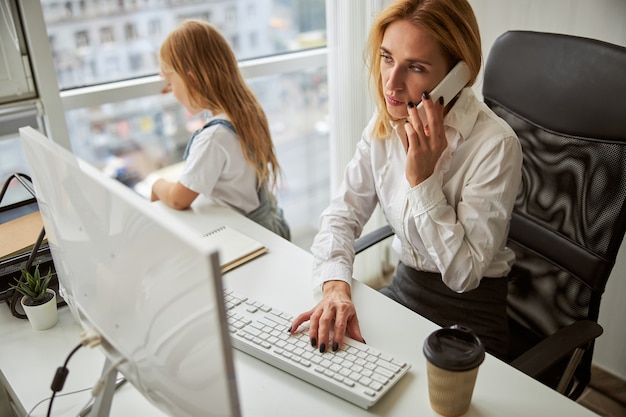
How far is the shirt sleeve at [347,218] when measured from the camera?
4.11 ft

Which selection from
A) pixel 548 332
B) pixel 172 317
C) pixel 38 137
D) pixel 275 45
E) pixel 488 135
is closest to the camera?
pixel 172 317

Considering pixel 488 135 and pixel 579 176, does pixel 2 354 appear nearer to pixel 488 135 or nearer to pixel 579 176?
pixel 488 135

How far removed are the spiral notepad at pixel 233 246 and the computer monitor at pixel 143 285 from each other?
438 millimetres

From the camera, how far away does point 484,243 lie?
1.17 m

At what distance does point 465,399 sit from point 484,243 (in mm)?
386

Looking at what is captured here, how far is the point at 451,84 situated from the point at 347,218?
15.5 inches

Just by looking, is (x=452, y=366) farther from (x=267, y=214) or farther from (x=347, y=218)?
(x=267, y=214)

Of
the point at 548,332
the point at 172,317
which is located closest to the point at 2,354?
the point at 172,317

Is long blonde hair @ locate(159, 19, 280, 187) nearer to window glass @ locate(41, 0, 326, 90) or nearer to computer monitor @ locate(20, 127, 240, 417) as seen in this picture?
window glass @ locate(41, 0, 326, 90)

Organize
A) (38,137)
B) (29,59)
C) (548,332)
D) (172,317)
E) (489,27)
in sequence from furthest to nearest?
(489,27) → (29,59) → (548,332) → (38,137) → (172,317)

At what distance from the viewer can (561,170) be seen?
1262mm

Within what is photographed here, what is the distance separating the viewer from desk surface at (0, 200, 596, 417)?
0.91m

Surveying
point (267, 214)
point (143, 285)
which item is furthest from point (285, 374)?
point (267, 214)

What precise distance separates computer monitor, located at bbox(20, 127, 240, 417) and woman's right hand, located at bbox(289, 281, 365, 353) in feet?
1.06
